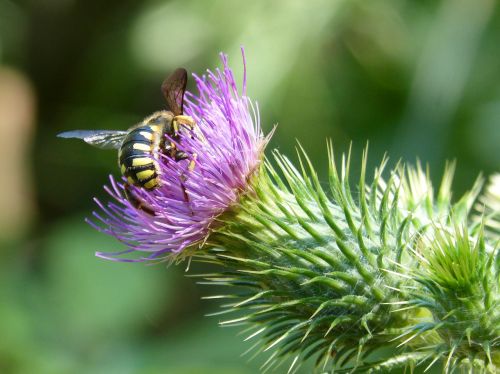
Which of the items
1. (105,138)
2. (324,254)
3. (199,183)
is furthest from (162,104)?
(324,254)

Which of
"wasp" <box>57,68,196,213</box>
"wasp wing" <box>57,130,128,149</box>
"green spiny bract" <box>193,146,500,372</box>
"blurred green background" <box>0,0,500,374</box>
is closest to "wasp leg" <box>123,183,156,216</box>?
"wasp" <box>57,68,196,213</box>

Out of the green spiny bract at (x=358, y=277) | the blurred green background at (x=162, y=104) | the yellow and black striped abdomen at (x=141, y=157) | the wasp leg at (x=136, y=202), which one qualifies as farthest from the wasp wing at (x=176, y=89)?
the blurred green background at (x=162, y=104)

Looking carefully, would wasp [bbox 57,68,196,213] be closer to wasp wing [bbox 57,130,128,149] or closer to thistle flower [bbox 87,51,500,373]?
thistle flower [bbox 87,51,500,373]

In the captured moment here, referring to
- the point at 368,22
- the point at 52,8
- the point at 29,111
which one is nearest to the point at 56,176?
the point at 29,111

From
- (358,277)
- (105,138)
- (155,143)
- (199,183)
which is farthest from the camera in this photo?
(105,138)

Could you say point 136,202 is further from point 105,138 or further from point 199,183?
point 105,138

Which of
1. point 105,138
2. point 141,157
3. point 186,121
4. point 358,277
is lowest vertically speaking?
point 358,277

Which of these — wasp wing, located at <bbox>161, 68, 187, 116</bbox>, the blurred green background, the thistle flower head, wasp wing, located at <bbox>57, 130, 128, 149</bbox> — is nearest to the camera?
the thistle flower head

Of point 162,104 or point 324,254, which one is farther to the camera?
point 162,104
